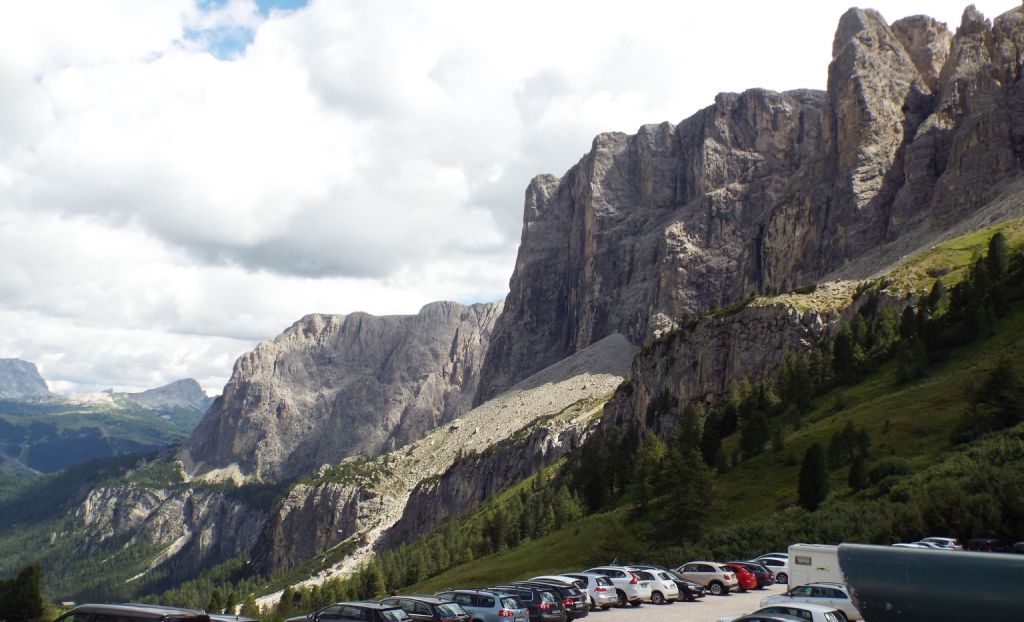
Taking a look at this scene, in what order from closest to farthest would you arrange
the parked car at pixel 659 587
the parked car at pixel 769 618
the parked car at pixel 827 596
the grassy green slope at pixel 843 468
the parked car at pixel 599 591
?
the parked car at pixel 769 618
the parked car at pixel 827 596
the parked car at pixel 599 591
the parked car at pixel 659 587
the grassy green slope at pixel 843 468

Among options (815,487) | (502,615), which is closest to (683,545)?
(815,487)

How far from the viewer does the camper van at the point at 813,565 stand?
126 ft

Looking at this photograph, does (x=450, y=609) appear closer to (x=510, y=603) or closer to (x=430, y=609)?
(x=430, y=609)

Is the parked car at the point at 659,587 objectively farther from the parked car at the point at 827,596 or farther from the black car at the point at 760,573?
the parked car at the point at 827,596

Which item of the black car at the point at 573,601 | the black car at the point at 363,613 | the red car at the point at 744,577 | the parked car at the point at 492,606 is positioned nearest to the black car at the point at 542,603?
the black car at the point at 573,601

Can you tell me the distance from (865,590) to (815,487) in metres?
53.1

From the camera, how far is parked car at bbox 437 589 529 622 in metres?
34.4

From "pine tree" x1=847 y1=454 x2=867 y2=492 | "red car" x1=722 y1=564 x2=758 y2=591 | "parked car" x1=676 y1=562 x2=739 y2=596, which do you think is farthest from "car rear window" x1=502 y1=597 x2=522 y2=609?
"pine tree" x1=847 y1=454 x2=867 y2=492

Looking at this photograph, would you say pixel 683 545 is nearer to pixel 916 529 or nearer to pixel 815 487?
pixel 815 487

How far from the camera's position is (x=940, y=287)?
118 m

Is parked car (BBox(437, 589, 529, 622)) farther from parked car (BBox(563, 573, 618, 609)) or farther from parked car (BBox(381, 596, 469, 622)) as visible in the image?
parked car (BBox(563, 573, 618, 609))

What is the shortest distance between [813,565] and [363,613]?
22.5m

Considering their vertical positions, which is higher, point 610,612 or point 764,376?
point 764,376

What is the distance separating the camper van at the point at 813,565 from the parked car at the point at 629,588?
8.52m
